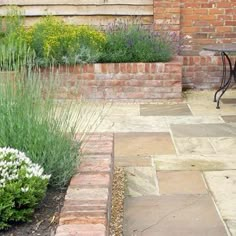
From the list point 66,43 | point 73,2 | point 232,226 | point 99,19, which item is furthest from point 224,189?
point 73,2

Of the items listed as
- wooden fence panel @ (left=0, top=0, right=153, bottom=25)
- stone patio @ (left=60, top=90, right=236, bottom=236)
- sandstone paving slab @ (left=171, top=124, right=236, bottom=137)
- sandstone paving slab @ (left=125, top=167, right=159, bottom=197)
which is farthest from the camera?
wooden fence panel @ (left=0, top=0, right=153, bottom=25)

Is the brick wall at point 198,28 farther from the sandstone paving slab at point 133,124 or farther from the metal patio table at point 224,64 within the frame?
the sandstone paving slab at point 133,124

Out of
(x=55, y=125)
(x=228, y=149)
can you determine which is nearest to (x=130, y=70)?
(x=228, y=149)

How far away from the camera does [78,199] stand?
2.82 meters

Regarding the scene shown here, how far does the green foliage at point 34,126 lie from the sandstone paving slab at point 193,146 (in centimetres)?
163

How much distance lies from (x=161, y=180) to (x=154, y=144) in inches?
39.0

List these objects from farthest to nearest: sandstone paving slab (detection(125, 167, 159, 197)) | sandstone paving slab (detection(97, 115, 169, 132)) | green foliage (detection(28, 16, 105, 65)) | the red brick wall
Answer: the red brick wall → green foliage (detection(28, 16, 105, 65)) → sandstone paving slab (detection(97, 115, 169, 132)) → sandstone paving slab (detection(125, 167, 159, 197))

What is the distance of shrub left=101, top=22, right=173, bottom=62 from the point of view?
6.76 metres

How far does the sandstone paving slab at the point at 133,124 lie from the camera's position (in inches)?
212

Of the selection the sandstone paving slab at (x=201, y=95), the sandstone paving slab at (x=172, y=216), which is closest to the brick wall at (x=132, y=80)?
the sandstone paving slab at (x=201, y=95)

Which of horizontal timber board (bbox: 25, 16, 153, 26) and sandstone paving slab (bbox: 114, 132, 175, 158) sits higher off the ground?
horizontal timber board (bbox: 25, 16, 153, 26)

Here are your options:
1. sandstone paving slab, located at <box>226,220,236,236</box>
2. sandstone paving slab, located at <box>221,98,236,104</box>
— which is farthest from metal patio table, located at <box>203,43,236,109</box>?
sandstone paving slab, located at <box>226,220,236,236</box>

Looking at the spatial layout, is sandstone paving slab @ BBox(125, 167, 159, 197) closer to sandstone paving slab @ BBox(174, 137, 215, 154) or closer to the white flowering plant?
sandstone paving slab @ BBox(174, 137, 215, 154)

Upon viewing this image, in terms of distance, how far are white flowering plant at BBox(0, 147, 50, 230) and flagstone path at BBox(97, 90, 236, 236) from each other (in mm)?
651
